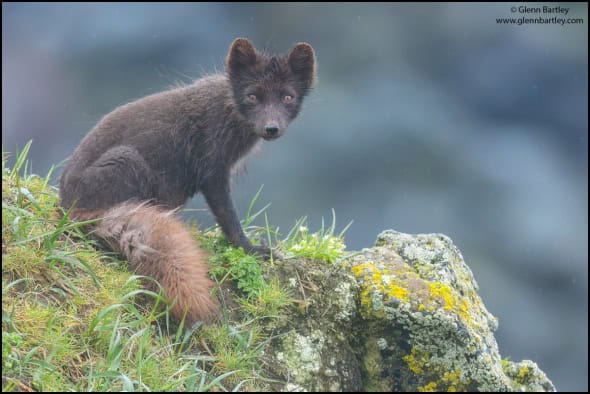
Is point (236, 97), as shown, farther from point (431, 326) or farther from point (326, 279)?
point (431, 326)

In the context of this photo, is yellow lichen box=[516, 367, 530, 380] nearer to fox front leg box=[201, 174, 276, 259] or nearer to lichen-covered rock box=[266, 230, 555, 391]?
lichen-covered rock box=[266, 230, 555, 391]

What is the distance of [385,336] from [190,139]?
2.64 metres

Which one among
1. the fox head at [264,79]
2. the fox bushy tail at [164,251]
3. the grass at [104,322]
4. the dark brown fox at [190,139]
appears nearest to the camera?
the grass at [104,322]

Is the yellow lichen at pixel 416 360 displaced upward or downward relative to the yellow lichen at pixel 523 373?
upward

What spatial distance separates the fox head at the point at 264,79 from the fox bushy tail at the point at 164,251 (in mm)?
1271

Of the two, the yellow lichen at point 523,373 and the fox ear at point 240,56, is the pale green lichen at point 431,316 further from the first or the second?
the fox ear at point 240,56

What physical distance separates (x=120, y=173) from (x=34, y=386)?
8.06 feet

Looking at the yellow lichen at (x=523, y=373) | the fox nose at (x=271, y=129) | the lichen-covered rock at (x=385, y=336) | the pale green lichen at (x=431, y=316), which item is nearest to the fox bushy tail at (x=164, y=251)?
the lichen-covered rock at (x=385, y=336)

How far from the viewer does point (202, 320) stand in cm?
483

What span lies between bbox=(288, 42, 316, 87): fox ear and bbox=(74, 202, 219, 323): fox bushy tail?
181 cm

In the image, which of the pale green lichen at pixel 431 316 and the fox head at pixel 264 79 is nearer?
the pale green lichen at pixel 431 316

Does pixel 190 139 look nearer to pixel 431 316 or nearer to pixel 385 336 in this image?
pixel 385 336

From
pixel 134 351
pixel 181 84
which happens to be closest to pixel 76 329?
pixel 134 351

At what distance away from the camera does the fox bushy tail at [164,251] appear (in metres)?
4.84
